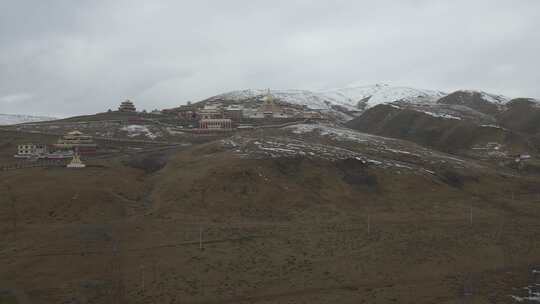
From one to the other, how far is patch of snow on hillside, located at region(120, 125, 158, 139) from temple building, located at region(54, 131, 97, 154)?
2064 centimetres

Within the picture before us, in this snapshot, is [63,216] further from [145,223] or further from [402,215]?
[402,215]

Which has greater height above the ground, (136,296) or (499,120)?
(499,120)

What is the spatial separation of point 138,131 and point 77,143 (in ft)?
89.4

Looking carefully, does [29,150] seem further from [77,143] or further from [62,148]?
[77,143]

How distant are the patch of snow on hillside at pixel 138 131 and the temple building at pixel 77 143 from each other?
67.7ft

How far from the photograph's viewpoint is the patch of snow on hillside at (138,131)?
412 ft

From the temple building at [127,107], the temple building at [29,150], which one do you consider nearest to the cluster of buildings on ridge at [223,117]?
the temple building at [127,107]

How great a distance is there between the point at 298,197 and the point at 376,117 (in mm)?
124297

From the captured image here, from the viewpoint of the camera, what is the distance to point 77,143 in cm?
10344

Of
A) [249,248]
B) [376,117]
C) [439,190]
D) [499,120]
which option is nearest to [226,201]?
[249,248]

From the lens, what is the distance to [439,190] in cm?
7888

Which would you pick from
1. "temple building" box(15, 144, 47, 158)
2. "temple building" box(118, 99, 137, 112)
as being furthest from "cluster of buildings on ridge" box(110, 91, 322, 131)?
"temple building" box(15, 144, 47, 158)

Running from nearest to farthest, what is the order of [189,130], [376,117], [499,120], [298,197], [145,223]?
1. [145,223]
2. [298,197]
3. [189,130]
4. [499,120]
5. [376,117]

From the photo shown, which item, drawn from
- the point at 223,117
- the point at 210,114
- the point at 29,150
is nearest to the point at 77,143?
the point at 29,150
